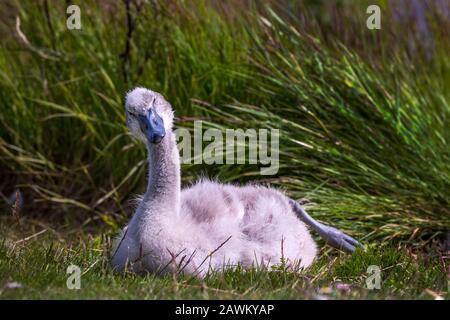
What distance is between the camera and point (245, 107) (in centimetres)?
677

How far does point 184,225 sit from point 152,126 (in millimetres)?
533

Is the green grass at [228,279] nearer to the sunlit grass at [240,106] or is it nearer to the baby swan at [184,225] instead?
the baby swan at [184,225]

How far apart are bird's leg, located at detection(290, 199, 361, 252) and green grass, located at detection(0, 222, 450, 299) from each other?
0.26ft

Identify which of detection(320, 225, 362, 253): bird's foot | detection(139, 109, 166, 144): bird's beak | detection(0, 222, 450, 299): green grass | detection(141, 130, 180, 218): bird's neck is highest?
detection(139, 109, 166, 144): bird's beak

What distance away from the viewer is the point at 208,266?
4.75 meters

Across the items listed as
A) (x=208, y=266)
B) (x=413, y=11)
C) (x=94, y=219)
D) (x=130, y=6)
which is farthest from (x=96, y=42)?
(x=208, y=266)

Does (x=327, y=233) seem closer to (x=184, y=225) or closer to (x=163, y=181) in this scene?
(x=184, y=225)

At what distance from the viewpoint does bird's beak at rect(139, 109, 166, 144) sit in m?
4.65

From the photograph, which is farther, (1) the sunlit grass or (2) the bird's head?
(1) the sunlit grass

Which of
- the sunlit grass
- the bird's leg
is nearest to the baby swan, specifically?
the bird's leg

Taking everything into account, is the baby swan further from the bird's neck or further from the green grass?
the green grass

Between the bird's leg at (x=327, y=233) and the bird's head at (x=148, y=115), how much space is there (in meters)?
1.11
